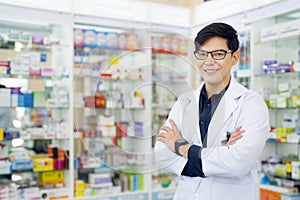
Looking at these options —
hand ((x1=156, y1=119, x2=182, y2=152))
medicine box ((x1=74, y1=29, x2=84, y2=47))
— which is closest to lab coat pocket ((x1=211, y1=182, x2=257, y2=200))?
hand ((x1=156, y1=119, x2=182, y2=152))

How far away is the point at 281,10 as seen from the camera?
376 cm

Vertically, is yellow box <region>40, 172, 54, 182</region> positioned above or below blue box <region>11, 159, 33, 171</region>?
below

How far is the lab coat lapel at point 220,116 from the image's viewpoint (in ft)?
6.05

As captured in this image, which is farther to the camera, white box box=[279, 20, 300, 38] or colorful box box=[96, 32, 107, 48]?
colorful box box=[96, 32, 107, 48]

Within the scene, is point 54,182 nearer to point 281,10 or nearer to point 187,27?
point 187,27

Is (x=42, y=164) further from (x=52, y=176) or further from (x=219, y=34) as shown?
(x=219, y=34)

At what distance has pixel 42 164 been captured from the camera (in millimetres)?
4109

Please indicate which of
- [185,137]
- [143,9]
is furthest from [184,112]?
[143,9]

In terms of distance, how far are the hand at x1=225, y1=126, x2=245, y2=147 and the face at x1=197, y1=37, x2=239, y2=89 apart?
0.84 ft

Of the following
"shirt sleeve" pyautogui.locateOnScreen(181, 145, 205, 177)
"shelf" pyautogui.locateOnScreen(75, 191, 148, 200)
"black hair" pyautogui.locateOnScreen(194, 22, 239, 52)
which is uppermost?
"black hair" pyautogui.locateOnScreen(194, 22, 239, 52)

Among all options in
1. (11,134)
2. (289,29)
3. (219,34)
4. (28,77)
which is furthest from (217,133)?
(28,77)

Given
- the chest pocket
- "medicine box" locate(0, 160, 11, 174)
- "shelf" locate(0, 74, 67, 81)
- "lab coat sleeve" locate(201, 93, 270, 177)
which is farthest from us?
"shelf" locate(0, 74, 67, 81)

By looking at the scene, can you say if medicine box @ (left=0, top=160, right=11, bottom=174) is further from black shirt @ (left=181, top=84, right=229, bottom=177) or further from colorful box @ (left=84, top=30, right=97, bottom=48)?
black shirt @ (left=181, top=84, right=229, bottom=177)

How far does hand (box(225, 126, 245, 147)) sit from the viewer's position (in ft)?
5.77
